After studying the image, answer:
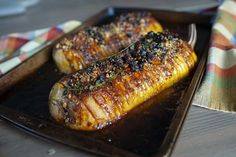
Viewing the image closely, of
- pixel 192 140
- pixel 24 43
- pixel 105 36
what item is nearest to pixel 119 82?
pixel 192 140

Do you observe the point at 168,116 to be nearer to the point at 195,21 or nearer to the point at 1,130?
the point at 1,130

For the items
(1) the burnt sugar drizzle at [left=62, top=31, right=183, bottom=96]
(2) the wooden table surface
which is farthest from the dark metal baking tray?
(1) the burnt sugar drizzle at [left=62, top=31, right=183, bottom=96]

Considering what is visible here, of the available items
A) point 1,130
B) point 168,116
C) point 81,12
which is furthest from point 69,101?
point 81,12

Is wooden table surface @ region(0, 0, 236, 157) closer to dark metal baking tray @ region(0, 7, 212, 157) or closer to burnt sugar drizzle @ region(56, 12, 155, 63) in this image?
dark metal baking tray @ region(0, 7, 212, 157)

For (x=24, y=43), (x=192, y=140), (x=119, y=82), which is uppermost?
(x=24, y=43)

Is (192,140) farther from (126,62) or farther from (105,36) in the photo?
(105,36)
